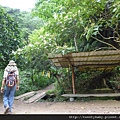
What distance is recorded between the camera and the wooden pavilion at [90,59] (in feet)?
6.28

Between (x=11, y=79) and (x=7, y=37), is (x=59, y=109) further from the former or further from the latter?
(x=7, y=37)

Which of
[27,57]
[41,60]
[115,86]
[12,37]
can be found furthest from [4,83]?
[115,86]

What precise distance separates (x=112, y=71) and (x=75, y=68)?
0.61 meters

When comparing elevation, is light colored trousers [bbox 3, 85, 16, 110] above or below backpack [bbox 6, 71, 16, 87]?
below

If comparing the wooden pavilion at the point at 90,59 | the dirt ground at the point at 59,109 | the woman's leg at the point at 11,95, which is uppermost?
the wooden pavilion at the point at 90,59

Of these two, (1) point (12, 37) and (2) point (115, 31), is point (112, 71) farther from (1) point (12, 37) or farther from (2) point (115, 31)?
(1) point (12, 37)

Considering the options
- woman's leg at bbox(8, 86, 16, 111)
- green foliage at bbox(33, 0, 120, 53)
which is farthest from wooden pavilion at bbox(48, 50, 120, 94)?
woman's leg at bbox(8, 86, 16, 111)

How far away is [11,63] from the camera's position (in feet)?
3.77

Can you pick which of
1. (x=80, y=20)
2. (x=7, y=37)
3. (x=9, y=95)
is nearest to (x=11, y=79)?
Result: (x=9, y=95)

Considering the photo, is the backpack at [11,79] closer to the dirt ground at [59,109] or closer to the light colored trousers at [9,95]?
the light colored trousers at [9,95]

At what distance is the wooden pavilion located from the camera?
1913 mm

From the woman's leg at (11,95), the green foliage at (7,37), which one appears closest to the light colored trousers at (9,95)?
the woman's leg at (11,95)

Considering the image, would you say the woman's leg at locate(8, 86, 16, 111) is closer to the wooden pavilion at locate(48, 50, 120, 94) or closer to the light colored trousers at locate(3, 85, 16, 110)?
the light colored trousers at locate(3, 85, 16, 110)

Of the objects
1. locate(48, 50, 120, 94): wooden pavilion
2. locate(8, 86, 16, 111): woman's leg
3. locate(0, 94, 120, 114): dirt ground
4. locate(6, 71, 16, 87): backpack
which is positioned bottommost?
locate(0, 94, 120, 114): dirt ground
